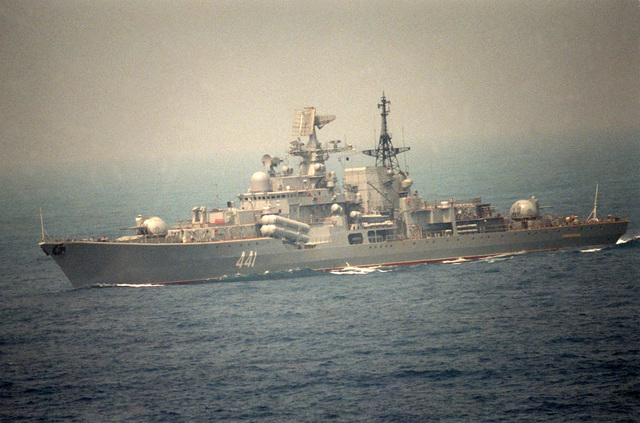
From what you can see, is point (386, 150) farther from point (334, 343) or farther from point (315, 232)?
point (334, 343)

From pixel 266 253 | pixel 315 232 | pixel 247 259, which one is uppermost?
pixel 315 232

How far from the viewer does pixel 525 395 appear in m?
18.6

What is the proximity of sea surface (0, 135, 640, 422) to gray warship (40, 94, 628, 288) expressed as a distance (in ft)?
3.20

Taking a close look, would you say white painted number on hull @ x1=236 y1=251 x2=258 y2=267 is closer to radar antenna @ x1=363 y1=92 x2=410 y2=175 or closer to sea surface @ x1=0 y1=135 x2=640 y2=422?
sea surface @ x1=0 y1=135 x2=640 y2=422

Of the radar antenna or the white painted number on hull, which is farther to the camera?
the radar antenna

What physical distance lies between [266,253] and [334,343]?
945cm

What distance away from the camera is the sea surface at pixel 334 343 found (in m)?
18.6

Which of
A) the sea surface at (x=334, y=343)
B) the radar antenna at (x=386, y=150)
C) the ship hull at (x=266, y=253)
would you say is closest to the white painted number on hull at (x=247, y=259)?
the ship hull at (x=266, y=253)

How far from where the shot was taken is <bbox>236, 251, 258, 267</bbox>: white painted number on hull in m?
A: 31.2

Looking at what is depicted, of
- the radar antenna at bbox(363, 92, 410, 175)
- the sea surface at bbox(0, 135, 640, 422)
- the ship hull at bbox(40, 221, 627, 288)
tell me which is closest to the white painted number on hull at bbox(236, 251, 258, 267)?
the ship hull at bbox(40, 221, 627, 288)

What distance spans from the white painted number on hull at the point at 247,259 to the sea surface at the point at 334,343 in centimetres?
92

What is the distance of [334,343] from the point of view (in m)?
22.7

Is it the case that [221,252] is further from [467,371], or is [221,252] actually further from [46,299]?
[467,371]

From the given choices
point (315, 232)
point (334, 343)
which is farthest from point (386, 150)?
point (334, 343)
